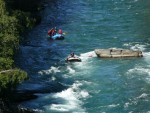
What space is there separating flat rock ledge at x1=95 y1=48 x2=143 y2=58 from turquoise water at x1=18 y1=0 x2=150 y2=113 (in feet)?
2.43

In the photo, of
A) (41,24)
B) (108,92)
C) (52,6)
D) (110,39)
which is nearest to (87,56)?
(110,39)

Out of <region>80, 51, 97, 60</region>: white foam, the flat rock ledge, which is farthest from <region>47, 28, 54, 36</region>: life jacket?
the flat rock ledge

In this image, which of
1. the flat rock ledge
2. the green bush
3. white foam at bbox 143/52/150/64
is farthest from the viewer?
the flat rock ledge

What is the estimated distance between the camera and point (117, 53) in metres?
67.9

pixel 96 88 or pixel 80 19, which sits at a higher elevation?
pixel 80 19

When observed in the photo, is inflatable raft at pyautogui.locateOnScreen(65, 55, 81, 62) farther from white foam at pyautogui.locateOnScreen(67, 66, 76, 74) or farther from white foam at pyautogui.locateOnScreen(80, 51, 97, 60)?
white foam at pyautogui.locateOnScreen(67, 66, 76, 74)

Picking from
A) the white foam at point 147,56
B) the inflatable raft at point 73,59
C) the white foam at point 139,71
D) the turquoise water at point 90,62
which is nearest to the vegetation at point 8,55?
the turquoise water at point 90,62

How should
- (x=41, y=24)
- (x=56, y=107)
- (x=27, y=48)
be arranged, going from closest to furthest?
(x=56, y=107) < (x=27, y=48) < (x=41, y=24)

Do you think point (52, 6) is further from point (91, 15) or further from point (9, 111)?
point (9, 111)

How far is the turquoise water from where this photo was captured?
55.1 meters

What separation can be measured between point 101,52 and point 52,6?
3096 centimetres

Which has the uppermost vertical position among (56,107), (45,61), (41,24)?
(41,24)

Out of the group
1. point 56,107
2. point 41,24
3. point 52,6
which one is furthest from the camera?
point 52,6

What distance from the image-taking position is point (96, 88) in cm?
5850
